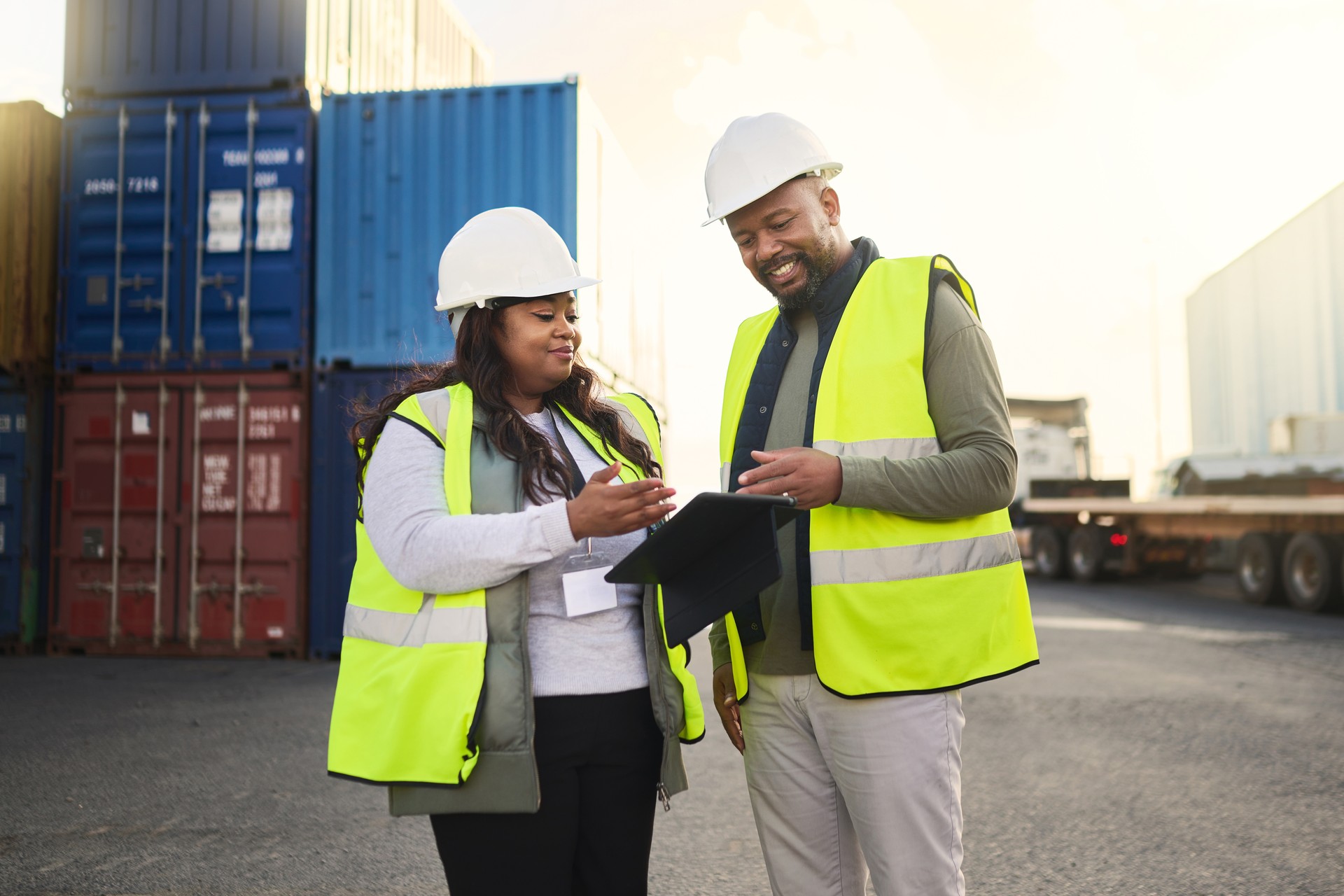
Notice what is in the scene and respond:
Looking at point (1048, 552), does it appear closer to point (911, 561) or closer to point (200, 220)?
point (200, 220)

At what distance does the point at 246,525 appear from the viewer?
28.3 feet

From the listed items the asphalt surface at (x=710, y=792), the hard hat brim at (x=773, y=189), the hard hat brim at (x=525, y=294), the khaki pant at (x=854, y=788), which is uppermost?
the hard hat brim at (x=773, y=189)

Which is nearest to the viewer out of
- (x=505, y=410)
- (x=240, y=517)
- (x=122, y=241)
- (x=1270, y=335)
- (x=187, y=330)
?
(x=505, y=410)

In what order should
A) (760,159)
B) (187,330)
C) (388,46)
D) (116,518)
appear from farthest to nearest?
(388,46) → (187,330) → (116,518) → (760,159)

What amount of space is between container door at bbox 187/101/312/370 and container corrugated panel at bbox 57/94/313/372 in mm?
11

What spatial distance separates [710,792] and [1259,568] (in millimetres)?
11230

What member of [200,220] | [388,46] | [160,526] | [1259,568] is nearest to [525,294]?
[160,526]

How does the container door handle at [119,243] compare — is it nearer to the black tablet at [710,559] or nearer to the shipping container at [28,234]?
the shipping container at [28,234]

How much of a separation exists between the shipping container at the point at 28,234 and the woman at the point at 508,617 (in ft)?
27.8

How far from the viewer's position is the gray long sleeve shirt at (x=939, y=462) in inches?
79.5

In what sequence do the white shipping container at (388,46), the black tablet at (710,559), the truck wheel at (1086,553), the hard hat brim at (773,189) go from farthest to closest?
the truck wheel at (1086,553)
the white shipping container at (388,46)
the hard hat brim at (773,189)
the black tablet at (710,559)

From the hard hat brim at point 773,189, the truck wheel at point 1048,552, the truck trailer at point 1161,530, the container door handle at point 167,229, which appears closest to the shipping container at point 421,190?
the container door handle at point 167,229

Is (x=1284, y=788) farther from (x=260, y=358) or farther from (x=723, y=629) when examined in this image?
(x=260, y=358)

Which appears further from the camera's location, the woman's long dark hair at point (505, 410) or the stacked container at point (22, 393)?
the stacked container at point (22, 393)
